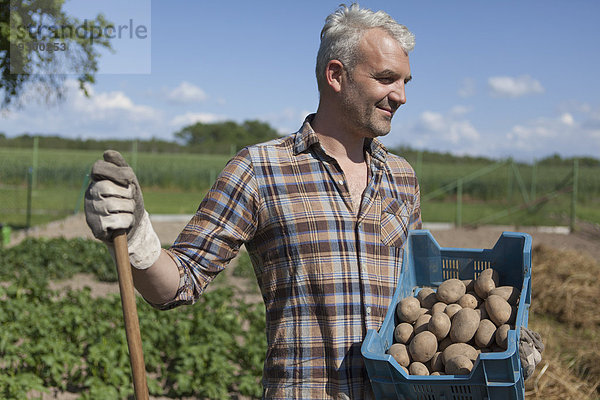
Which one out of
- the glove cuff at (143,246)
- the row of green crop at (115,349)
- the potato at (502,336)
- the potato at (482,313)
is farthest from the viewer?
the row of green crop at (115,349)

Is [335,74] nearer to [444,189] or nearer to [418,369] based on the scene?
[418,369]

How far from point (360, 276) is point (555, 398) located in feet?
A: 9.23

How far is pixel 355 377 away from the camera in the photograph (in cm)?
200

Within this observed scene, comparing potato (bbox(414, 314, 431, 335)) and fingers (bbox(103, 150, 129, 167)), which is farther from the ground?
fingers (bbox(103, 150, 129, 167))

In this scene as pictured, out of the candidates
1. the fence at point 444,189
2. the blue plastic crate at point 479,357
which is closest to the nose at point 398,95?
the blue plastic crate at point 479,357

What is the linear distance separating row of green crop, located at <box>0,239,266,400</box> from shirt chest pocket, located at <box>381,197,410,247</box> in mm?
2264

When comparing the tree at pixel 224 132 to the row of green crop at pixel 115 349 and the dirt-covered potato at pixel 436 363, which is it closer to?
the row of green crop at pixel 115 349

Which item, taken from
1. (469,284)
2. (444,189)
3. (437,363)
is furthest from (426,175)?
(437,363)

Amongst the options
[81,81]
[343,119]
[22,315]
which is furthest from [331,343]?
[81,81]

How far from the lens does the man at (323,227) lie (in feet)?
6.59

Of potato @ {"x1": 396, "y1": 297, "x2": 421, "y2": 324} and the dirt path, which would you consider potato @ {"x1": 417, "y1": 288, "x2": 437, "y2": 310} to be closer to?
potato @ {"x1": 396, "y1": 297, "x2": 421, "y2": 324}

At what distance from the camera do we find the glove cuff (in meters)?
1.65

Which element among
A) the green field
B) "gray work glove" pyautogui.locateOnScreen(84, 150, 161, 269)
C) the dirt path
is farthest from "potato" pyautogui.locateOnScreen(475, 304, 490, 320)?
the green field

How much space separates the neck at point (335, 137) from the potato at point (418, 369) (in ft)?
2.45
